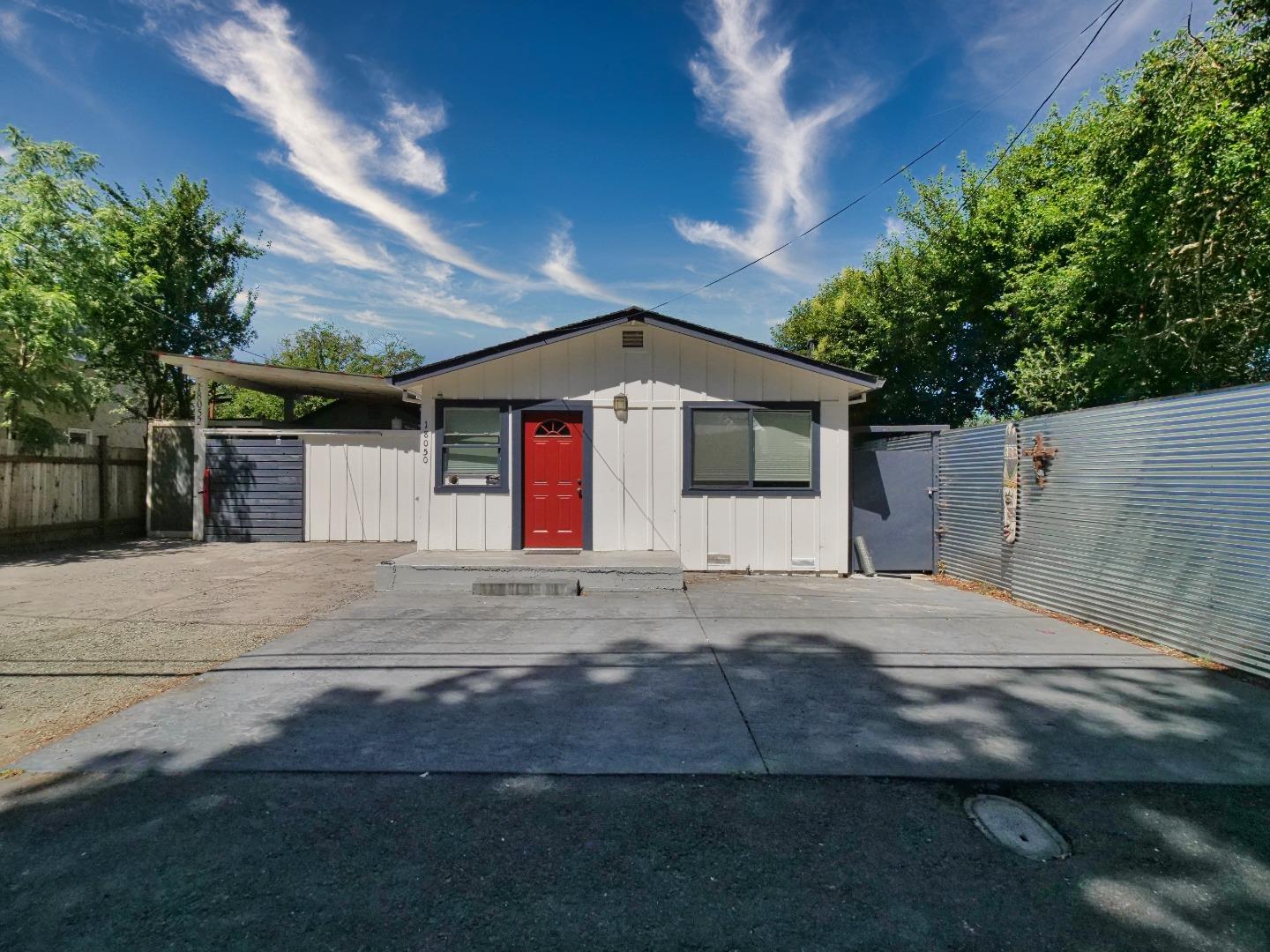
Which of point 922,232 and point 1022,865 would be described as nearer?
point 1022,865

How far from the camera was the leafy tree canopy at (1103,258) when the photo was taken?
7.15 metres

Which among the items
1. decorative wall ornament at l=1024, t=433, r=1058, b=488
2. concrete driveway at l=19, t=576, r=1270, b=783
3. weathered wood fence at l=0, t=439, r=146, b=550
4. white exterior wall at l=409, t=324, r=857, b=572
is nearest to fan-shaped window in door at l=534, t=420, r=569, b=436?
white exterior wall at l=409, t=324, r=857, b=572

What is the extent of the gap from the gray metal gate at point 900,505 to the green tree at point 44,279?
41.8 ft

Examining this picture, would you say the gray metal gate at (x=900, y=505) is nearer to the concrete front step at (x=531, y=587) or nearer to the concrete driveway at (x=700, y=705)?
the concrete driveway at (x=700, y=705)

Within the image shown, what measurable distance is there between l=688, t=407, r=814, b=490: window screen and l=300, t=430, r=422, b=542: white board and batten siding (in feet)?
19.6

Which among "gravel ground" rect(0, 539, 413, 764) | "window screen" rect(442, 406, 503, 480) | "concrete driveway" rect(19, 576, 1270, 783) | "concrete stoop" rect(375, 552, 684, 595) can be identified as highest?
"window screen" rect(442, 406, 503, 480)

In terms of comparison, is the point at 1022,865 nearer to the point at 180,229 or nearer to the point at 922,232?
the point at 922,232

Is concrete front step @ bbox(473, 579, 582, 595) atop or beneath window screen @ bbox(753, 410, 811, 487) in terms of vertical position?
beneath

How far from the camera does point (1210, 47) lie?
7102 millimetres

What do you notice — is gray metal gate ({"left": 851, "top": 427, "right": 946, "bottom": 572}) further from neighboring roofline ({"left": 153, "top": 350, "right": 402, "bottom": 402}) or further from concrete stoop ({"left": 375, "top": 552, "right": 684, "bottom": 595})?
neighboring roofline ({"left": 153, "top": 350, "right": 402, "bottom": 402})

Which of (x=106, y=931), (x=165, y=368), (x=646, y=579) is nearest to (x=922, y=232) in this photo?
(x=646, y=579)

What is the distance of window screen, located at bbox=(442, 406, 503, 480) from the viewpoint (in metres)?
8.76

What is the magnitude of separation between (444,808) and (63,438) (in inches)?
502

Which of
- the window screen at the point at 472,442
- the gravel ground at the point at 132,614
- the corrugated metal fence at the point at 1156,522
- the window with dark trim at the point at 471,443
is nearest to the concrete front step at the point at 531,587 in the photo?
the gravel ground at the point at 132,614
